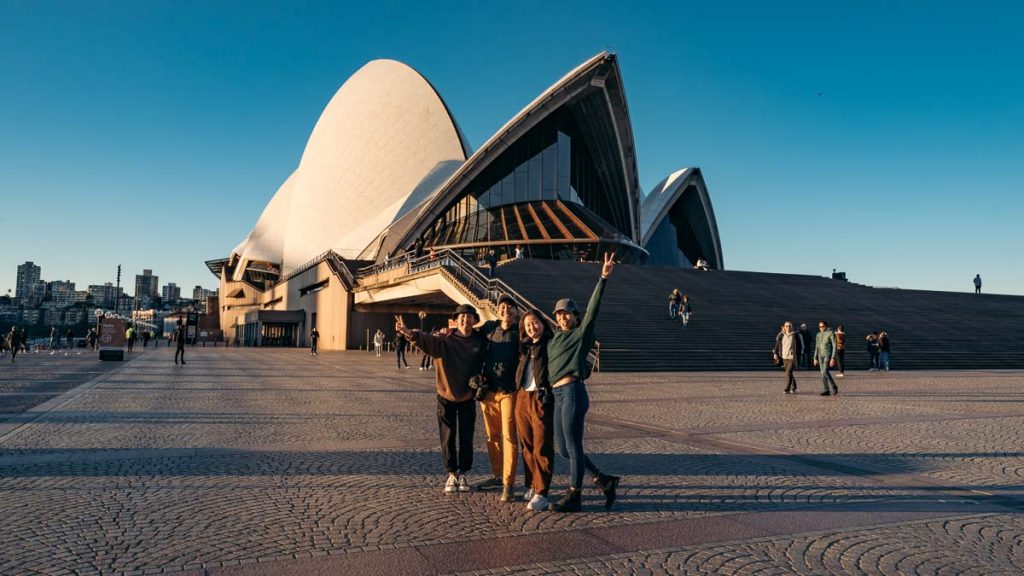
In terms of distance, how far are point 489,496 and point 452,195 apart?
40629mm

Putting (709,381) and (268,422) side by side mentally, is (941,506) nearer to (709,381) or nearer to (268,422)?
(268,422)

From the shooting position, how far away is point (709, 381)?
14.8 metres

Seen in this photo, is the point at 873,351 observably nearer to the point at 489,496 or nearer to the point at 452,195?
the point at 489,496

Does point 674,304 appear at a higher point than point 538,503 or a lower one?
higher

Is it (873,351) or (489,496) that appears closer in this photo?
(489,496)

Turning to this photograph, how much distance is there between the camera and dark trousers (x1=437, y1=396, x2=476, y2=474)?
4.90 meters

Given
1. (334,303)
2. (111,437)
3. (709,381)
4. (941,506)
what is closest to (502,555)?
(941,506)

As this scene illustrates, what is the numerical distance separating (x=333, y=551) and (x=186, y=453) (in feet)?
11.3

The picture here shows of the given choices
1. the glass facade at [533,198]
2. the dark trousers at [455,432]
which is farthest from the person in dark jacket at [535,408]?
the glass facade at [533,198]

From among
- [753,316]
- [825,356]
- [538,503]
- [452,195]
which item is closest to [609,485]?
[538,503]

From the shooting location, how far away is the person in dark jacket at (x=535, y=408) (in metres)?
4.46

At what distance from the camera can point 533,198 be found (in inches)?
1806

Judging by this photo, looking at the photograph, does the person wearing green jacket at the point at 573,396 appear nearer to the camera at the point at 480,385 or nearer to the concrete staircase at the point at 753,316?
the camera at the point at 480,385

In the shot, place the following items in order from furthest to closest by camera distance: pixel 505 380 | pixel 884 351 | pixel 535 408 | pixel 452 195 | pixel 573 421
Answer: pixel 452 195 → pixel 884 351 → pixel 505 380 → pixel 535 408 → pixel 573 421
